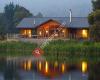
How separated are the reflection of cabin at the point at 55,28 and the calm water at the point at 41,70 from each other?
25704 millimetres

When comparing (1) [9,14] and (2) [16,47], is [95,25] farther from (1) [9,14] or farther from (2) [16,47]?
(1) [9,14]

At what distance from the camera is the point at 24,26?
83.6 metres

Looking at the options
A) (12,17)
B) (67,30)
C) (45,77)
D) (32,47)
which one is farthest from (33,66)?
(12,17)

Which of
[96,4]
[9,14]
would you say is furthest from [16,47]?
[9,14]

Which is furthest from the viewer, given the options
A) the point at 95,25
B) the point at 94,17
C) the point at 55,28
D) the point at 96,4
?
the point at 55,28

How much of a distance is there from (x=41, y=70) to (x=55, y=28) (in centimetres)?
3744

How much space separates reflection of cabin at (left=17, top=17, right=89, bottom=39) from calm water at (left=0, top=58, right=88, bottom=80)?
25704 mm

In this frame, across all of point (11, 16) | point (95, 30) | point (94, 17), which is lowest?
point (95, 30)

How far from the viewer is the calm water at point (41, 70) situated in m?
37.7

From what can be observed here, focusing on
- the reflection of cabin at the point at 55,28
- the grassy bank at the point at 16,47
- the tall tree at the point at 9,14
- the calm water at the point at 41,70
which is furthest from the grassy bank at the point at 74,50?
the tall tree at the point at 9,14

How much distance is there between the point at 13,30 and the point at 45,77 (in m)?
79.4

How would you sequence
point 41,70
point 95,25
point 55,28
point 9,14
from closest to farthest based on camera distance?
point 41,70 < point 95,25 < point 55,28 < point 9,14

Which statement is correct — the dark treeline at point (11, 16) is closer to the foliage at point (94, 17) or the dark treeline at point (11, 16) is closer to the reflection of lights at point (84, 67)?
the foliage at point (94, 17)

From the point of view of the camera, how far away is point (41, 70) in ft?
144
